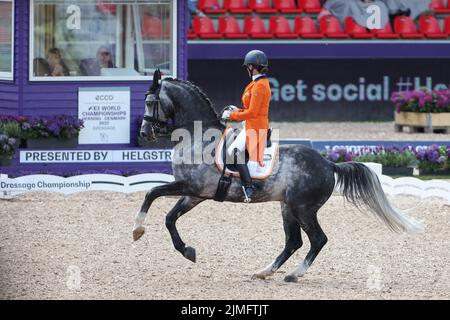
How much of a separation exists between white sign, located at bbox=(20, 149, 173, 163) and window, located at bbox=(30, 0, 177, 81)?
1.17m

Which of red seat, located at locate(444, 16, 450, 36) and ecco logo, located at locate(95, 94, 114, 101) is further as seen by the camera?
red seat, located at locate(444, 16, 450, 36)

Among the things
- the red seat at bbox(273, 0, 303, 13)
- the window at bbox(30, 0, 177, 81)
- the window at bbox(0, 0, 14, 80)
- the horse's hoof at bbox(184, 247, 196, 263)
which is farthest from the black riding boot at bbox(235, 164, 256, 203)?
the red seat at bbox(273, 0, 303, 13)

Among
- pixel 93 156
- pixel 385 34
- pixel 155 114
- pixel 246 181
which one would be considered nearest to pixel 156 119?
pixel 155 114

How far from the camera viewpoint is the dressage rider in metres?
9.95

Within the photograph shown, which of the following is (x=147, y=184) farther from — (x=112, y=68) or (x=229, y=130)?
(x=229, y=130)

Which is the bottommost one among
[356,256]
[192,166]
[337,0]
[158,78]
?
[356,256]

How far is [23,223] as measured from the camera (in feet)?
42.9

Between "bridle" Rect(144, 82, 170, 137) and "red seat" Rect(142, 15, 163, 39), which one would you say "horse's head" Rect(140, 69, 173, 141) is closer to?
"bridle" Rect(144, 82, 170, 137)

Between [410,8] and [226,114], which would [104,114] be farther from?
[410,8]

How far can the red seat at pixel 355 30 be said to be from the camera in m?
25.2

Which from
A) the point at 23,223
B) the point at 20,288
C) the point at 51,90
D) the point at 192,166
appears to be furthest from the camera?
the point at 51,90

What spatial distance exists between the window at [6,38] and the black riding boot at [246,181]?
766 centimetres
